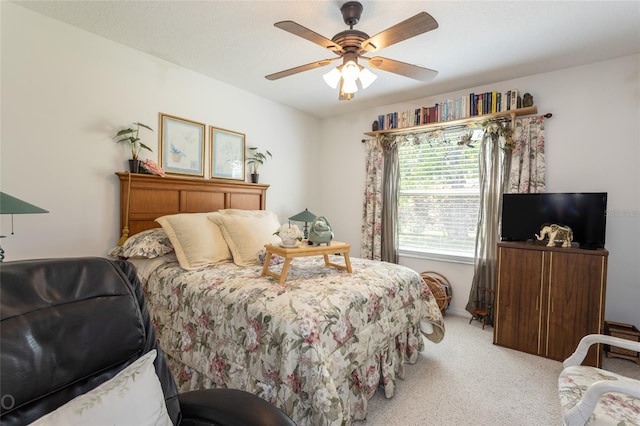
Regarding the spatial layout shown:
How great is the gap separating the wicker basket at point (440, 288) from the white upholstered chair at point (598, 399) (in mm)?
1886

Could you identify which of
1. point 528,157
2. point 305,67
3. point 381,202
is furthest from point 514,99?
point 305,67

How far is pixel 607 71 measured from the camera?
264cm

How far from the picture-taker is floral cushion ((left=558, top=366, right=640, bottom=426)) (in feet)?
3.84

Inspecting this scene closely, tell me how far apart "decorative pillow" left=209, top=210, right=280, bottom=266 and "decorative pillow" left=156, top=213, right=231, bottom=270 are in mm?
81

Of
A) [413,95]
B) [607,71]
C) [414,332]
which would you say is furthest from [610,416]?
[413,95]

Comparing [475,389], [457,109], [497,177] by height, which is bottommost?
[475,389]

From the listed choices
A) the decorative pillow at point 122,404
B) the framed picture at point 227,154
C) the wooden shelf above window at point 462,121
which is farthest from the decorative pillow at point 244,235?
the wooden shelf above window at point 462,121

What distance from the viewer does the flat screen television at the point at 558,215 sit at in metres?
2.44

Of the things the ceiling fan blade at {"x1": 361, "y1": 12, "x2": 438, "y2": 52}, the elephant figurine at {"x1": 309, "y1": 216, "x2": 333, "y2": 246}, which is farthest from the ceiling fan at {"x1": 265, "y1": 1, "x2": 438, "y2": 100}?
the elephant figurine at {"x1": 309, "y1": 216, "x2": 333, "y2": 246}

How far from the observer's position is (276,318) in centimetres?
146

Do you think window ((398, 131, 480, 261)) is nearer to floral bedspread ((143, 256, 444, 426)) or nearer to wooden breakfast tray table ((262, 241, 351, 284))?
floral bedspread ((143, 256, 444, 426))

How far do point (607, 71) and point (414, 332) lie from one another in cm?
292

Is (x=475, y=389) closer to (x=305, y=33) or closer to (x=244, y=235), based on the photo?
(x=244, y=235)

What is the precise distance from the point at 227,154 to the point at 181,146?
21.0 inches
